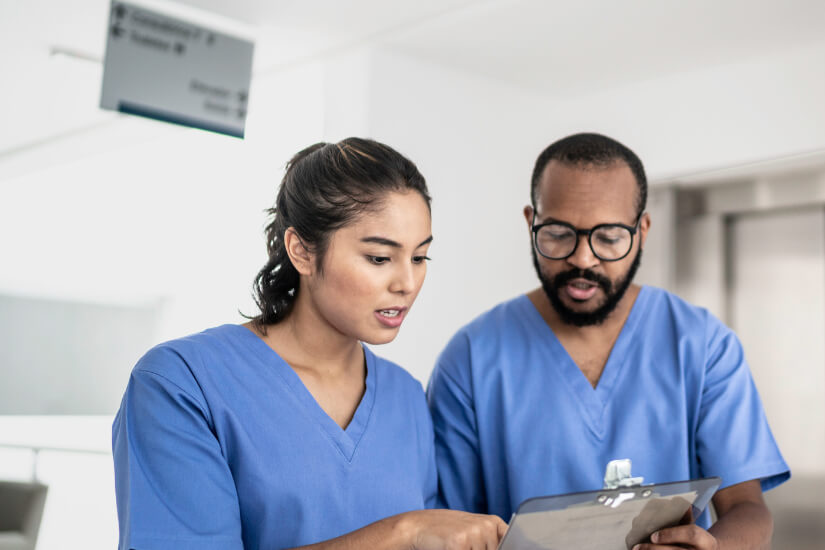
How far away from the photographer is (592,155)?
1512 millimetres

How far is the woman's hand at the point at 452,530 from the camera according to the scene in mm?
1002

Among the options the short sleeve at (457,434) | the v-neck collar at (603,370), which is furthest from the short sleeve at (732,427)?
the short sleeve at (457,434)

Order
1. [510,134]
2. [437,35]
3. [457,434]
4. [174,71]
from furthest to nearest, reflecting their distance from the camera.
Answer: [510,134], [437,35], [174,71], [457,434]

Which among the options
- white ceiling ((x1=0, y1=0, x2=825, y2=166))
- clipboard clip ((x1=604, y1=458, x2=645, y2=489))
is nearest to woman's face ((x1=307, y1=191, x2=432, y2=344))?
clipboard clip ((x1=604, y1=458, x2=645, y2=489))

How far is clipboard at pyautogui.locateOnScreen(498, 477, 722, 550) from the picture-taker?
36.6 inches

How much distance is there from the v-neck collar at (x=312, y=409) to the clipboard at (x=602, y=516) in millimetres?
370

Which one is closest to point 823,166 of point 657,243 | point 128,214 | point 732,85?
point 732,85

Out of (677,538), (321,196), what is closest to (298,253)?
(321,196)

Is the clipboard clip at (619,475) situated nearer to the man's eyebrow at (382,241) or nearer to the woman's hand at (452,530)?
the woman's hand at (452,530)

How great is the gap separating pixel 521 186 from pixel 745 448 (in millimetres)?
1678

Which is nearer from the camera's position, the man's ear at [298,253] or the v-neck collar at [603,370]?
the man's ear at [298,253]

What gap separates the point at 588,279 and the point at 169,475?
796 mm

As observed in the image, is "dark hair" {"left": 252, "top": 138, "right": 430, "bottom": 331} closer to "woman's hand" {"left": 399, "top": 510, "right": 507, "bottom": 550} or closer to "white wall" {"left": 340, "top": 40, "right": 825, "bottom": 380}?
"woman's hand" {"left": 399, "top": 510, "right": 507, "bottom": 550}

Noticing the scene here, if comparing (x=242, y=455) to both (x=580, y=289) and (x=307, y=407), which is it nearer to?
(x=307, y=407)
